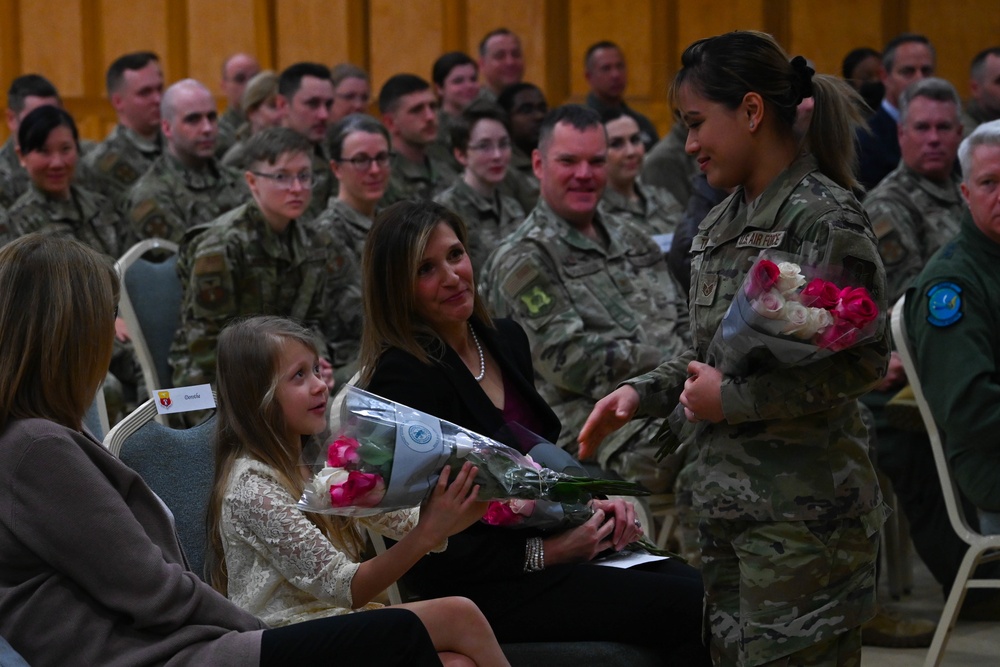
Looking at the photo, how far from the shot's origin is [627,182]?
5512 millimetres

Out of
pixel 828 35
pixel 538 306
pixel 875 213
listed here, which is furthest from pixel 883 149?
pixel 538 306

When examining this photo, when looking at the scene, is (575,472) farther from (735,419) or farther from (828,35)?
(828,35)

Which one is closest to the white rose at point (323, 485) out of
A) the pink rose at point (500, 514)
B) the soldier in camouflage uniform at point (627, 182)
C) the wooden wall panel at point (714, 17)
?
the pink rose at point (500, 514)

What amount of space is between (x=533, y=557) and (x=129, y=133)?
189 inches

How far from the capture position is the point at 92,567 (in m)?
1.68

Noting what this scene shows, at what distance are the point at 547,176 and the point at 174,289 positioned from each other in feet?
4.13

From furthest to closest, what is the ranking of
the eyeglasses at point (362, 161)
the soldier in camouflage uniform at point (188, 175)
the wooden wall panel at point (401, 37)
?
the wooden wall panel at point (401, 37)
the soldier in camouflage uniform at point (188, 175)
the eyeglasses at point (362, 161)

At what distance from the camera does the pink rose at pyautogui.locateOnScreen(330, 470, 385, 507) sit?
1895 millimetres

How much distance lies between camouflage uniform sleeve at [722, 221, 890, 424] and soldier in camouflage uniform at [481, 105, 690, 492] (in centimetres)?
137

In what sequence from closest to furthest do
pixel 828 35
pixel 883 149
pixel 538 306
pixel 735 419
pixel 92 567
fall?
pixel 92 567, pixel 735 419, pixel 538 306, pixel 883 149, pixel 828 35

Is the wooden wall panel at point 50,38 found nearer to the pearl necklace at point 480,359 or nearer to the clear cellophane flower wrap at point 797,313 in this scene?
the pearl necklace at point 480,359

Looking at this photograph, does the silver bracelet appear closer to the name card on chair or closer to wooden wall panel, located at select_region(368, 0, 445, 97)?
the name card on chair

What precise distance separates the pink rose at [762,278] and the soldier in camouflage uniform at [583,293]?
58.0 inches

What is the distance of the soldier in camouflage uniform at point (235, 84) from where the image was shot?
7809 mm
